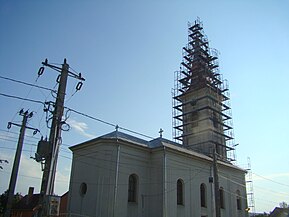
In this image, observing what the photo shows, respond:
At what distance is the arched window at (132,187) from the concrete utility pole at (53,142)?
12.2 metres

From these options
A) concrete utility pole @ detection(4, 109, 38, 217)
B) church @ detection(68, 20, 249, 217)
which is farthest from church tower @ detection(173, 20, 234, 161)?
concrete utility pole @ detection(4, 109, 38, 217)

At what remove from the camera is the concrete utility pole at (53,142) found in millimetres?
12227

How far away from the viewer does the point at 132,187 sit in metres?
24.6

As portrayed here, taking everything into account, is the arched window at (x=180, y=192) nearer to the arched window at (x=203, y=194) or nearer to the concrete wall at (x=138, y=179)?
the concrete wall at (x=138, y=179)

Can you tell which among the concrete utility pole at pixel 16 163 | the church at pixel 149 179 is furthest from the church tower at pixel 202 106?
the concrete utility pole at pixel 16 163

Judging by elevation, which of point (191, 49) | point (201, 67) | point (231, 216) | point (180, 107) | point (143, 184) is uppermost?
point (191, 49)

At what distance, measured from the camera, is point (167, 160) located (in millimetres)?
25453

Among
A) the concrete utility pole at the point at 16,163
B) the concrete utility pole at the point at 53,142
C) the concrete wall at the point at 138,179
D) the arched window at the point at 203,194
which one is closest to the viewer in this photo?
the concrete utility pole at the point at 53,142

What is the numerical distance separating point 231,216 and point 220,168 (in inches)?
217

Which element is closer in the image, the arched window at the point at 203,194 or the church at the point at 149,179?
the church at the point at 149,179

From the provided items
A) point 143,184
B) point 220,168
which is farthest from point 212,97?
point 143,184

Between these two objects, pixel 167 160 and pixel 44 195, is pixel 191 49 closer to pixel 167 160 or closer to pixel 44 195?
pixel 167 160

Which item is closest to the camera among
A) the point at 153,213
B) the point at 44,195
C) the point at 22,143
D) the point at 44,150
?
the point at 44,195

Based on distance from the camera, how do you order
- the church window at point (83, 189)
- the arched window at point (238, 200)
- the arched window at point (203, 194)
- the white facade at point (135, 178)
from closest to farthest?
the white facade at point (135, 178)
the church window at point (83, 189)
the arched window at point (203, 194)
the arched window at point (238, 200)
